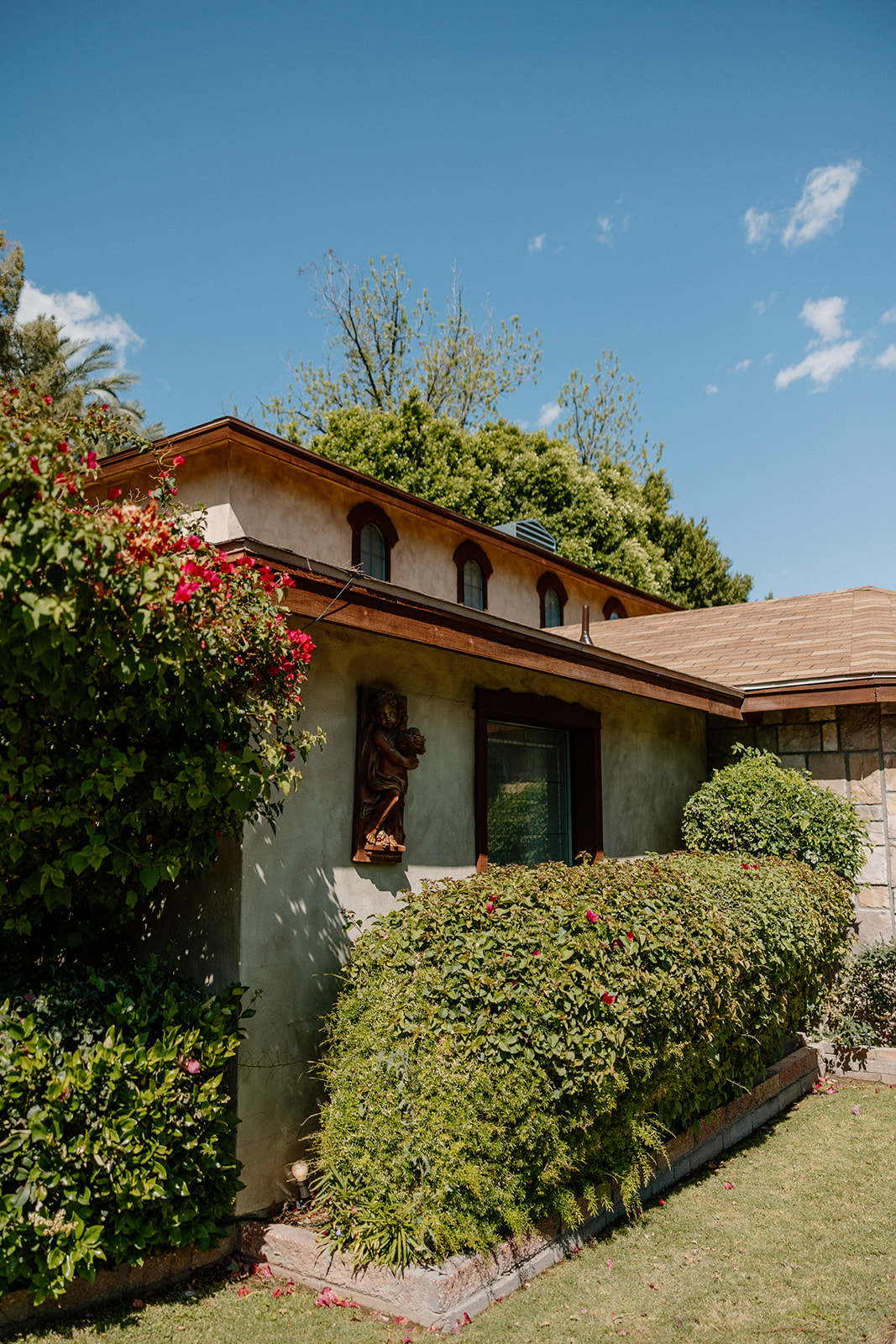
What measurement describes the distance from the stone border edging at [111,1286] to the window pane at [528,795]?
344 cm

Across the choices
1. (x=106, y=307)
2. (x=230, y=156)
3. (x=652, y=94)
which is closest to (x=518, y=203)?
(x=230, y=156)

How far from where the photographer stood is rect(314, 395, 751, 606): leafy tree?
2448 cm

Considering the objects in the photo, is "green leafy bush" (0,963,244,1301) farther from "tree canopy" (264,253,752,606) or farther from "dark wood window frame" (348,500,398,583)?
"tree canopy" (264,253,752,606)

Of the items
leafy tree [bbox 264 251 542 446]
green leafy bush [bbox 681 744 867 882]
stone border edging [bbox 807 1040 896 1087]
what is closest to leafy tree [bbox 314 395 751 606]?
leafy tree [bbox 264 251 542 446]

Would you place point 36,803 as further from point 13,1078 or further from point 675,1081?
point 675,1081

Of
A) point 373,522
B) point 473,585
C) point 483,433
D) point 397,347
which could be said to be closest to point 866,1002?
point 373,522

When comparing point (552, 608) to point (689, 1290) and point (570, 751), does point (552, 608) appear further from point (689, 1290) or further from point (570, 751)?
point (689, 1290)

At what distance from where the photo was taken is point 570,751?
8.26 m

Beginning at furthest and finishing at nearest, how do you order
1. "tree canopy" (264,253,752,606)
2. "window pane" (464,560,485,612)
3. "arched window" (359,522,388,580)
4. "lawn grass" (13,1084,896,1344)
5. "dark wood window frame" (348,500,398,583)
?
"tree canopy" (264,253,752,606) → "window pane" (464,560,485,612) → "arched window" (359,522,388,580) → "dark wood window frame" (348,500,398,583) → "lawn grass" (13,1084,896,1344)

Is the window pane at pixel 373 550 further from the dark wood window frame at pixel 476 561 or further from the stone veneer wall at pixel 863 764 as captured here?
the stone veneer wall at pixel 863 764

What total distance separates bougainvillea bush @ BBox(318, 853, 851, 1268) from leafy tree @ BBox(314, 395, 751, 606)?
66.3ft

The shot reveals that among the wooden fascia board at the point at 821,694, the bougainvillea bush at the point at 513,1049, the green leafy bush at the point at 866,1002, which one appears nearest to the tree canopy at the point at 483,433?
the wooden fascia board at the point at 821,694

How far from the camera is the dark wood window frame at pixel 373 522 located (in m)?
13.0

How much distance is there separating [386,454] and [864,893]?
18850 millimetres
